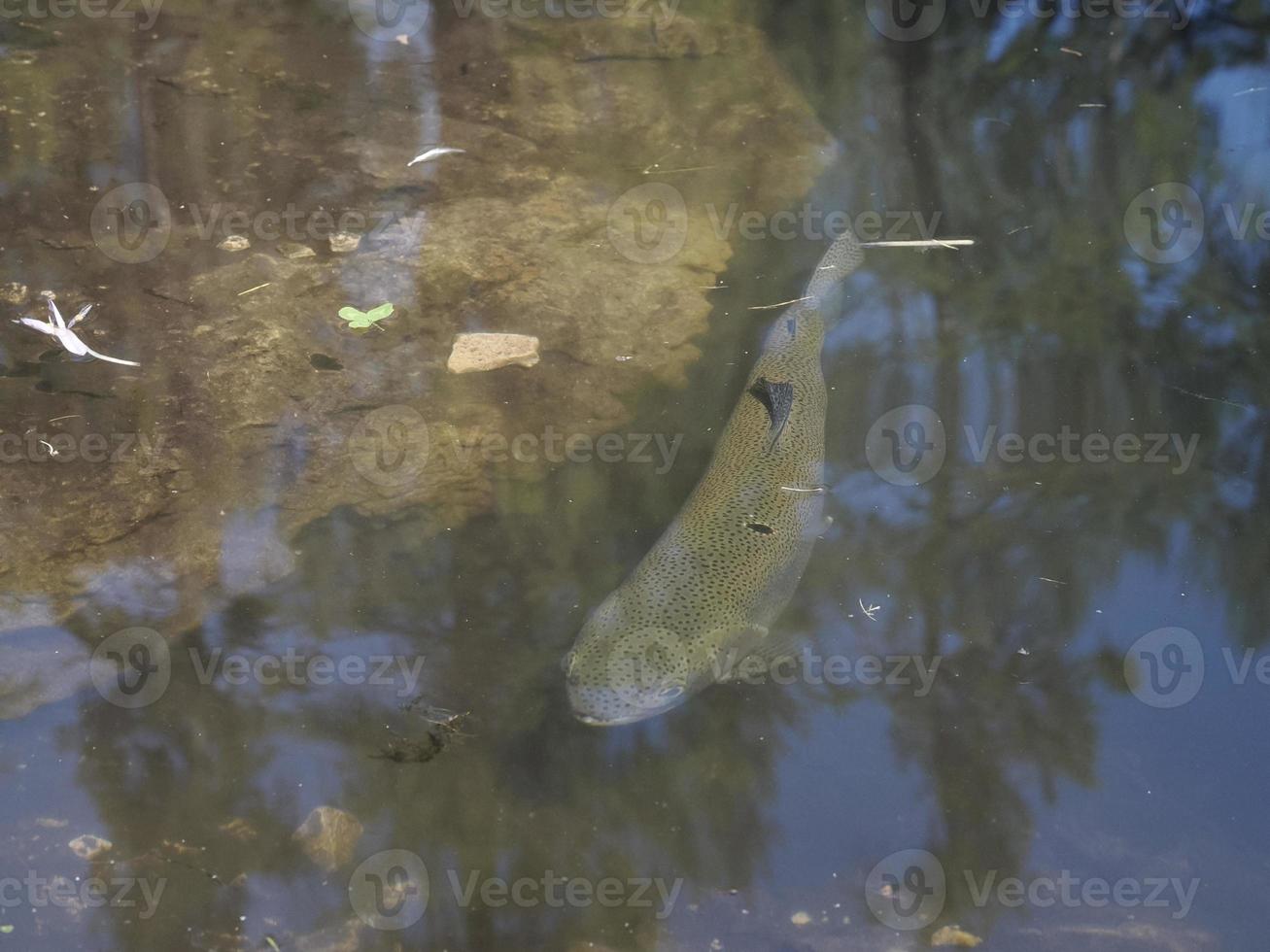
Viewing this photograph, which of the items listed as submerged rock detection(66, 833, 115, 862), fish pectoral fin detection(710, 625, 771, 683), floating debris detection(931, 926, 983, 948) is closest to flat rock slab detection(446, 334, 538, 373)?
fish pectoral fin detection(710, 625, 771, 683)

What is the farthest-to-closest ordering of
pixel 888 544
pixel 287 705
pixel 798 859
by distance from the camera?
pixel 888 544 → pixel 287 705 → pixel 798 859

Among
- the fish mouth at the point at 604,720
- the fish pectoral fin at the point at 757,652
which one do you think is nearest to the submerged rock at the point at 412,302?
the fish mouth at the point at 604,720

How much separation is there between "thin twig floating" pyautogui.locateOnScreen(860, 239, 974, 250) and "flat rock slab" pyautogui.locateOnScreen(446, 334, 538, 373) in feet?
6.55

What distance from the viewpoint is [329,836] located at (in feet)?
10.3

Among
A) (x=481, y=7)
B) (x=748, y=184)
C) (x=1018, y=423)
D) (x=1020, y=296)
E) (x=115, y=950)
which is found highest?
(x=481, y=7)

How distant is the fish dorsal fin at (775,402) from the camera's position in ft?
14.1

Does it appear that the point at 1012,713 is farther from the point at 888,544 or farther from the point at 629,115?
the point at 629,115

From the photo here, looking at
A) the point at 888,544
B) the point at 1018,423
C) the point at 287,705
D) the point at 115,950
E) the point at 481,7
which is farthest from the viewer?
the point at 481,7

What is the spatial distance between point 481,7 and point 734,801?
6.33 meters

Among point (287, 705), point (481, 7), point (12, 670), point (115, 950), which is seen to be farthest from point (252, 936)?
point (481, 7)

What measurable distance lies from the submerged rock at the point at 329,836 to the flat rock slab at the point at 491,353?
213 centimetres

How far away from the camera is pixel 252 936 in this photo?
9.62ft

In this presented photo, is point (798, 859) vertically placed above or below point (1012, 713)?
below

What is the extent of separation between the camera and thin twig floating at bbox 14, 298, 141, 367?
4.45m
